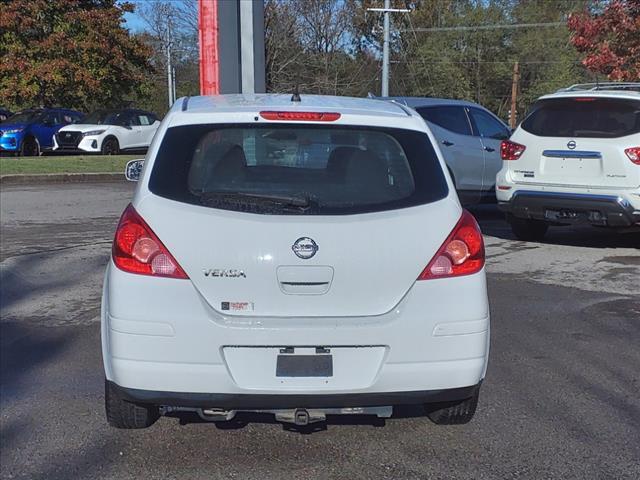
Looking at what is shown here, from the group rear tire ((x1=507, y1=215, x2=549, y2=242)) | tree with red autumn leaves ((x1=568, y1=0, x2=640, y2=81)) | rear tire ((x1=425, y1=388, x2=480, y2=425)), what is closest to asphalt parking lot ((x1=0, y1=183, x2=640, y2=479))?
rear tire ((x1=425, y1=388, x2=480, y2=425))

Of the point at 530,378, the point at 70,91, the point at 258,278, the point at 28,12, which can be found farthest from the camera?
the point at 70,91

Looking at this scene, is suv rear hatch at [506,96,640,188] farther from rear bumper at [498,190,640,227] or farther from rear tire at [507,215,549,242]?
rear tire at [507,215,549,242]

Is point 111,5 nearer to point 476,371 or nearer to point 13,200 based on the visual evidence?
point 13,200

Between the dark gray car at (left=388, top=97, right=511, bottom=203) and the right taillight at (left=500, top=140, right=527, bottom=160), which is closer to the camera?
the right taillight at (left=500, top=140, right=527, bottom=160)

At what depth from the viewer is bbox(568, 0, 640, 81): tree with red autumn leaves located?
1717 centimetres

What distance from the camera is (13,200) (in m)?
14.7

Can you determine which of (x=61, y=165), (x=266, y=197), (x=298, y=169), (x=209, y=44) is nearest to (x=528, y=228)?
(x=209, y=44)

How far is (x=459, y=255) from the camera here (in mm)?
3816

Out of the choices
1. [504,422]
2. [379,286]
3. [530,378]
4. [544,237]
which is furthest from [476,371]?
[544,237]

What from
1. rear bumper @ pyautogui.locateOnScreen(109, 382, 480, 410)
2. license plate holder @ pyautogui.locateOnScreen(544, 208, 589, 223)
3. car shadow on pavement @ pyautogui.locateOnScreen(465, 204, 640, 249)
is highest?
rear bumper @ pyautogui.locateOnScreen(109, 382, 480, 410)

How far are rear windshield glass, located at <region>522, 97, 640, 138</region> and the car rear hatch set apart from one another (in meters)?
6.07

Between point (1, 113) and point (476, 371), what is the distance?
3011 cm

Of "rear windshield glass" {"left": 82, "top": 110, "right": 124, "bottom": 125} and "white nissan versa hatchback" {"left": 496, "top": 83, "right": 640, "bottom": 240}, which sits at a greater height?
"white nissan versa hatchback" {"left": 496, "top": 83, "right": 640, "bottom": 240}

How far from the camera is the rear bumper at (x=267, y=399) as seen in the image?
3656 mm
